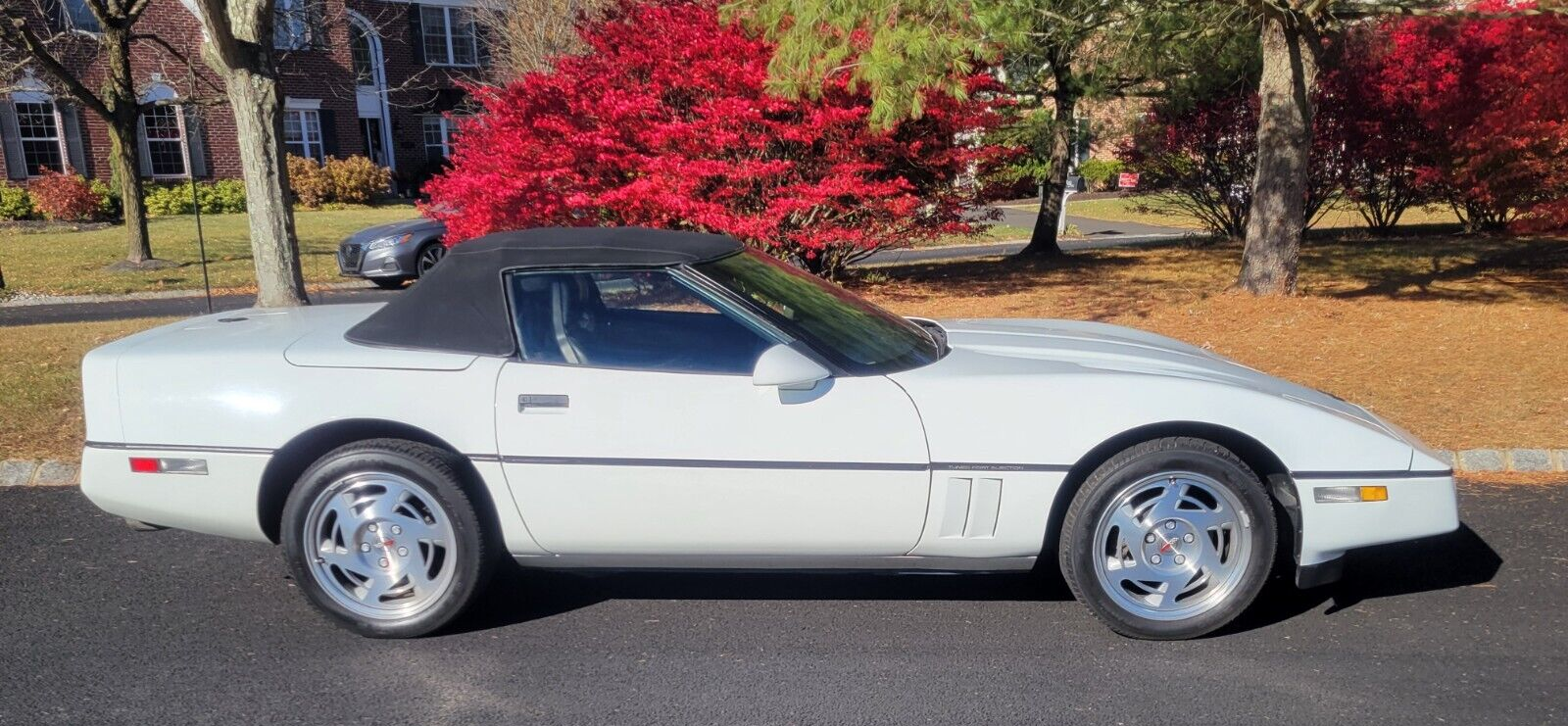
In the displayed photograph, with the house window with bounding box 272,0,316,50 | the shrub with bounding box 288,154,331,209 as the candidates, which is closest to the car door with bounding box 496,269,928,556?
the house window with bounding box 272,0,316,50

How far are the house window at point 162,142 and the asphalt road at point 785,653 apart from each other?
2771cm

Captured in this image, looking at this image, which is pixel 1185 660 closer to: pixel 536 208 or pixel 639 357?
pixel 639 357

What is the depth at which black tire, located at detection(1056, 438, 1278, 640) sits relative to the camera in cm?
384

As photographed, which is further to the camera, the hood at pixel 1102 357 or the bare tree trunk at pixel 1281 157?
the bare tree trunk at pixel 1281 157

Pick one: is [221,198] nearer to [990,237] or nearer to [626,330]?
[990,237]

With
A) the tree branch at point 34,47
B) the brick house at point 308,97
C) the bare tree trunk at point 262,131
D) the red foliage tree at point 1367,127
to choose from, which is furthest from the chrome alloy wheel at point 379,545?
→ the brick house at point 308,97

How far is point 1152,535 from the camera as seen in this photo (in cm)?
390

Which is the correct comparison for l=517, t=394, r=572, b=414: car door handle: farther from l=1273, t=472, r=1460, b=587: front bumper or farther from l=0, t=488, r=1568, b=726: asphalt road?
l=1273, t=472, r=1460, b=587: front bumper

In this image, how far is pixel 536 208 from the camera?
11.2 meters

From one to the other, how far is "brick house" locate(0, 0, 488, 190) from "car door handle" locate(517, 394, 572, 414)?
20.3 metres

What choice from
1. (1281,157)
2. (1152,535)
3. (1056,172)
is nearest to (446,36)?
(1056,172)

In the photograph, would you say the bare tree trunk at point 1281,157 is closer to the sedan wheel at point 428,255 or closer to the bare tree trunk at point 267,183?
the bare tree trunk at point 267,183

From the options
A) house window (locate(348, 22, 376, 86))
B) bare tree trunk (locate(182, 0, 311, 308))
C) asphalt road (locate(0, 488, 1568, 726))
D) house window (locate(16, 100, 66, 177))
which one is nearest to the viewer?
asphalt road (locate(0, 488, 1568, 726))

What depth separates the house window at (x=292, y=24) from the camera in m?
18.8
